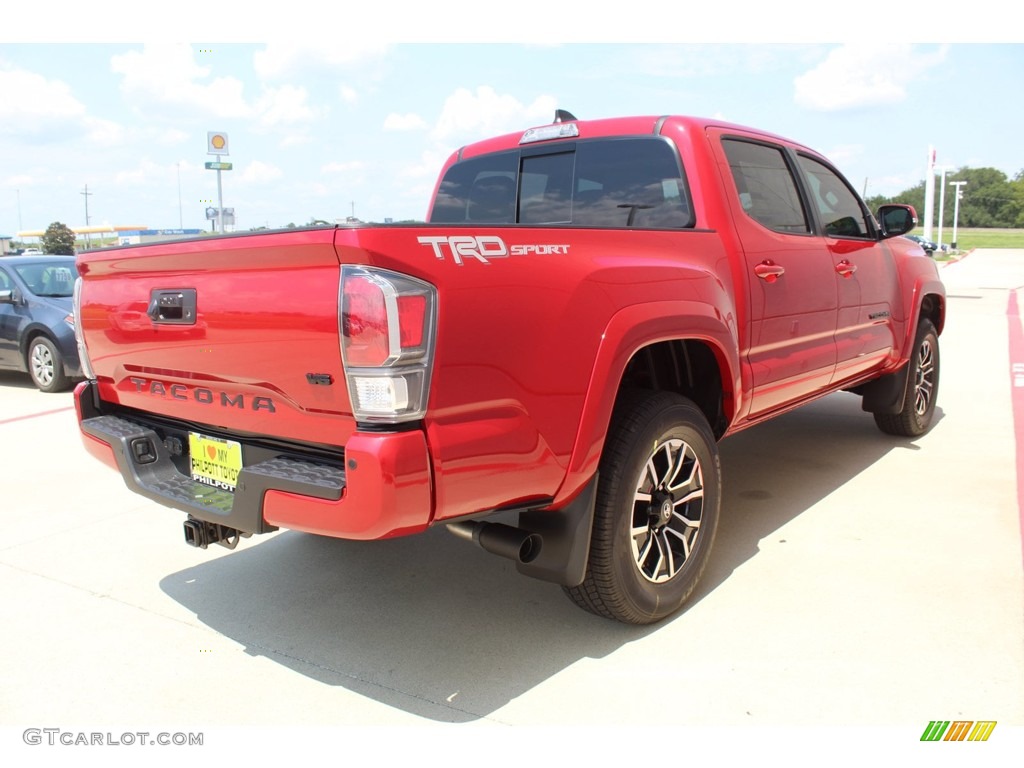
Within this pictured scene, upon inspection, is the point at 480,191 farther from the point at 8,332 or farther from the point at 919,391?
the point at 8,332

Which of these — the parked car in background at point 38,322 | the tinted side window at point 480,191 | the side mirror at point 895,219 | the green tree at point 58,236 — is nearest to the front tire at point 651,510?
the tinted side window at point 480,191

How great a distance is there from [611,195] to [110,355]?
2.22 m

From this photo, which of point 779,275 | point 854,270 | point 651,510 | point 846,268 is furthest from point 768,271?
point 651,510

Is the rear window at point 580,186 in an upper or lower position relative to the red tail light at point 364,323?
upper

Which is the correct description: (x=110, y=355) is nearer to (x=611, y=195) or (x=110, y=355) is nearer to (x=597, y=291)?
(x=597, y=291)

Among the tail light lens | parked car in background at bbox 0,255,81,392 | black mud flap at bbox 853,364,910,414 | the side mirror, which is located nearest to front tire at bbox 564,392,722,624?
the tail light lens

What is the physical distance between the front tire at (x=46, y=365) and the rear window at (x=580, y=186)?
618 cm

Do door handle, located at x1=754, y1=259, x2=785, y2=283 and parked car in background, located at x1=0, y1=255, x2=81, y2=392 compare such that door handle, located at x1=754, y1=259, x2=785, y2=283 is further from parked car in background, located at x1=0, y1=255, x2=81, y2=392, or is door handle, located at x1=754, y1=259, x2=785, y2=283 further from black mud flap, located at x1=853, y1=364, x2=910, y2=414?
parked car in background, located at x1=0, y1=255, x2=81, y2=392

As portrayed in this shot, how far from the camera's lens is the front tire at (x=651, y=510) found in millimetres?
2920

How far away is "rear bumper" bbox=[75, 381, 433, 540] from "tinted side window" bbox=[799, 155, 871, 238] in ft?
10.4

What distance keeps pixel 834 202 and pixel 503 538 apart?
3.21 m

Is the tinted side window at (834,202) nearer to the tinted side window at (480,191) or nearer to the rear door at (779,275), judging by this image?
the rear door at (779,275)

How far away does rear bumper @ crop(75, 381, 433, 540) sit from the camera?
2.24 m

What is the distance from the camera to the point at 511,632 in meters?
3.23
